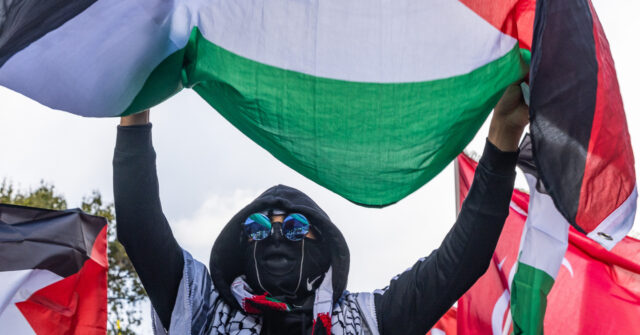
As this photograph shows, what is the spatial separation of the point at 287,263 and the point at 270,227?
171mm

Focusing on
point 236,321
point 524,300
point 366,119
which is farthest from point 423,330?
point 366,119

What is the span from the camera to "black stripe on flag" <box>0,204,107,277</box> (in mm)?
4078

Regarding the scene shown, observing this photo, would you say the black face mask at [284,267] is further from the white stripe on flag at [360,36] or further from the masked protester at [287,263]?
the white stripe on flag at [360,36]

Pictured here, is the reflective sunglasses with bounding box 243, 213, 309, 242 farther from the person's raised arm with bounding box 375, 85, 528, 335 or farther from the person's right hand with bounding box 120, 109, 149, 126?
the person's right hand with bounding box 120, 109, 149, 126

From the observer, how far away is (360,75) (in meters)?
2.18

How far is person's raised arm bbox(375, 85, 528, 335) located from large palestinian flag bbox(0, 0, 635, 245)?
0.23 metres

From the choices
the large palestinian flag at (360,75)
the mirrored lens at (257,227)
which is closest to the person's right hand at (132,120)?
the large palestinian flag at (360,75)

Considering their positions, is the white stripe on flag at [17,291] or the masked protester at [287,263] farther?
the white stripe on flag at [17,291]

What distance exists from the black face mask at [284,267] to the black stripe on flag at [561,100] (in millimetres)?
1308

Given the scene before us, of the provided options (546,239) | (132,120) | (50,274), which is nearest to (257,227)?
(132,120)

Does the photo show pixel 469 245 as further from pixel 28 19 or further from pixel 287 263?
pixel 28 19

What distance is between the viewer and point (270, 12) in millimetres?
2158

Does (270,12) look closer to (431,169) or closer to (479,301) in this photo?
(431,169)

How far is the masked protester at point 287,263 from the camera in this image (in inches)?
101
